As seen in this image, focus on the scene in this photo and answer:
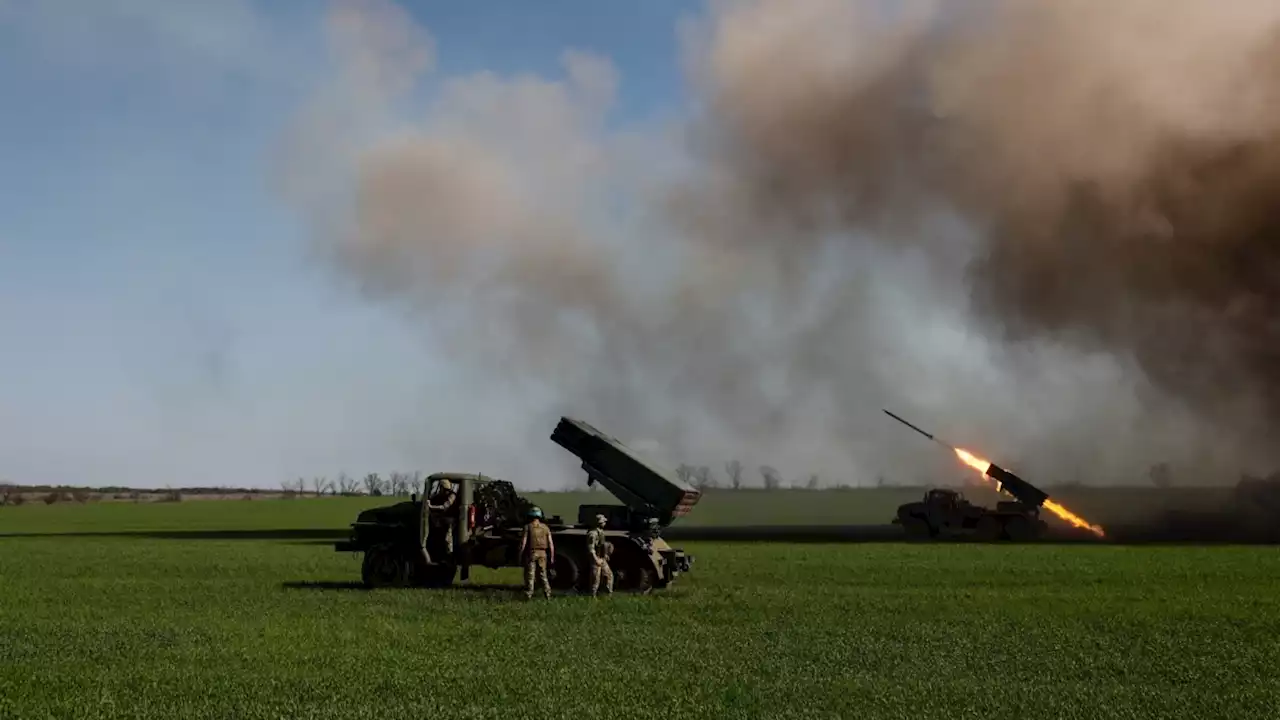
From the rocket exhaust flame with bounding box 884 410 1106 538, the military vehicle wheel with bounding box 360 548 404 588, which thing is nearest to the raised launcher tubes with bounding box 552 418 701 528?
the military vehicle wheel with bounding box 360 548 404 588

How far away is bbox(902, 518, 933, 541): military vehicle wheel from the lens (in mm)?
52750

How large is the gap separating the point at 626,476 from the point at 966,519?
87.1 ft

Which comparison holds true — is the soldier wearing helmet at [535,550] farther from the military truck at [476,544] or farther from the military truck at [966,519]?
the military truck at [966,519]

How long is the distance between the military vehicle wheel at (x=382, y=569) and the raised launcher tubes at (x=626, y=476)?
5.42m

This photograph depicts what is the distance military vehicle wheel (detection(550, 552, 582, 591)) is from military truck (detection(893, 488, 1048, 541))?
94.7 feet

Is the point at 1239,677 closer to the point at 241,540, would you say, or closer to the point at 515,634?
the point at 515,634

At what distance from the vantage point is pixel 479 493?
26.6m

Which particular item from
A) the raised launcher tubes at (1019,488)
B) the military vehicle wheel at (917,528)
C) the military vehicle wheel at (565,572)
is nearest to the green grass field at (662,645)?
the military vehicle wheel at (565,572)

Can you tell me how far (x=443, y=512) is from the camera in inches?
1011

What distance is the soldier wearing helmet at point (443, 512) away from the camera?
25562mm

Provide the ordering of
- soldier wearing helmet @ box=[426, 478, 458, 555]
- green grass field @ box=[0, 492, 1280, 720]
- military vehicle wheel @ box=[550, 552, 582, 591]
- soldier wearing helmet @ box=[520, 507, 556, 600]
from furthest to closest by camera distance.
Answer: soldier wearing helmet @ box=[426, 478, 458, 555], military vehicle wheel @ box=[550, 552, 582, 591], soldier wearing helmet @ box=[520, 507, 556, 600], green grass field @ box=[0, 492, 1280, 720]

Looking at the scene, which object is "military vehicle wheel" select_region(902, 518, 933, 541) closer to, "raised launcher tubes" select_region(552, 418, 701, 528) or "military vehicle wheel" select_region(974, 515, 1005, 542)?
"military vehicle wheel" select_region(974, 515, 1005, 542)

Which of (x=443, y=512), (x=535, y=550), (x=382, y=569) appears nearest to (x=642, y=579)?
(x=535, y=550)

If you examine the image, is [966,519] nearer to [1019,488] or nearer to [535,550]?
[1019,488]
